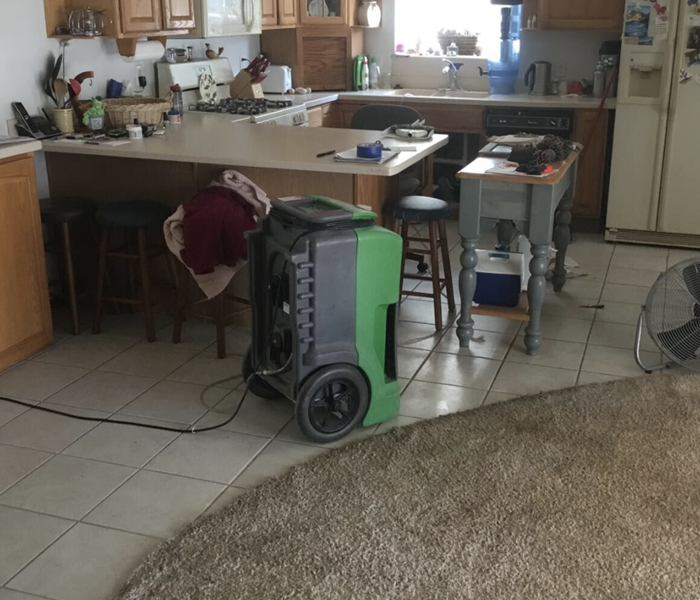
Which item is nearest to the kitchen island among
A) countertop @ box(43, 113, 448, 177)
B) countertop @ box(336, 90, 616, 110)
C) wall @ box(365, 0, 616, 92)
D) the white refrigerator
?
countertop @ box(43, 113, 448, 177)

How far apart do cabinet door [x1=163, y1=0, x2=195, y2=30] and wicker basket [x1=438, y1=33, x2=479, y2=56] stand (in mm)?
2309

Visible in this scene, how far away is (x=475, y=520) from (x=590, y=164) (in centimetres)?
363

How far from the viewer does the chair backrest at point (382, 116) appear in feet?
15.4

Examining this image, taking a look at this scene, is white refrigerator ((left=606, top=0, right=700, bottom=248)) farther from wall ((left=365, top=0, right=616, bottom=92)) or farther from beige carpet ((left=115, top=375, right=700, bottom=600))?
beige carpet ((left=115, top=375, right=700, bottom=600))

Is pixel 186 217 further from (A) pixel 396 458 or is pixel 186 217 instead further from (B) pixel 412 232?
(B) pixel 412 232

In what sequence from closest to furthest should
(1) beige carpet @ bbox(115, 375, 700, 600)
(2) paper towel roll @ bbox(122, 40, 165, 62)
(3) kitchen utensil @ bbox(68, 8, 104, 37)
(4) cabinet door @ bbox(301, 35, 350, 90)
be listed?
(1) beige carpet @ bbox(115, 375, 700, 600), (3) kitchen utensil @ bbox(68, 8, 104, 37), (2) paper towel roll @ bbox(122, 40, 165, 62), (4) cabinet door @ bbox(301, 35, 350, 90)

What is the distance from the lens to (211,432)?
305 cm

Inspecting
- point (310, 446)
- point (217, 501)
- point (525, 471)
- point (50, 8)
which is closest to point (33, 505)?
point (217, 501)

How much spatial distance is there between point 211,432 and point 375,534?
873 mm

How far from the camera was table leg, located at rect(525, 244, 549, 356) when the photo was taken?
355cm

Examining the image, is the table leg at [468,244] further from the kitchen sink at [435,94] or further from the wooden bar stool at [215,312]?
the kitchen sink at [435,94]

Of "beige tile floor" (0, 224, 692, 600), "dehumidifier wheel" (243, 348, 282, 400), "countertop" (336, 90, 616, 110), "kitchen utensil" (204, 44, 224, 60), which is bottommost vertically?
"beige tile floor" (0, 224, 692, 600)

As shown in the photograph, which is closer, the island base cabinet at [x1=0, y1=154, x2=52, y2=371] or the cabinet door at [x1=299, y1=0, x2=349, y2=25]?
the island base cabinet at [x1=0, y1=154, x2=52, y2=371]

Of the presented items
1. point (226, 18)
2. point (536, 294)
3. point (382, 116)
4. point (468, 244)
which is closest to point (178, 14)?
point (226, 18)
